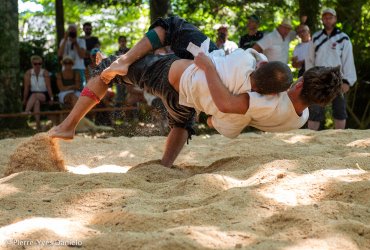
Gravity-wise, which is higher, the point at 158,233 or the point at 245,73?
the point at 245,73

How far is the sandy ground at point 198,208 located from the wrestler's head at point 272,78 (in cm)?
49

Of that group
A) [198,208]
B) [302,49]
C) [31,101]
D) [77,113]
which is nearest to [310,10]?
[302,49]

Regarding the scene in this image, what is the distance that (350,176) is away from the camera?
348 cm

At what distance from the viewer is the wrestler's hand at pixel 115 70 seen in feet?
14.2

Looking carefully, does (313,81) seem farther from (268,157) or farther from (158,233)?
(158,233)

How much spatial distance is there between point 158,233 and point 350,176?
1.46 m

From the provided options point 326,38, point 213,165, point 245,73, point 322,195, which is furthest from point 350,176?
point 326,38

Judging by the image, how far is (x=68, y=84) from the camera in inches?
380

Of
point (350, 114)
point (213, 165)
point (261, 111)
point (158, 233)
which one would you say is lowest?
point (350, 114)

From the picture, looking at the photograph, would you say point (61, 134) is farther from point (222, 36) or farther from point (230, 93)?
point (222, 36)

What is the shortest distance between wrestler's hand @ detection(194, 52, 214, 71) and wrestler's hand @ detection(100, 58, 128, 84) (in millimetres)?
664

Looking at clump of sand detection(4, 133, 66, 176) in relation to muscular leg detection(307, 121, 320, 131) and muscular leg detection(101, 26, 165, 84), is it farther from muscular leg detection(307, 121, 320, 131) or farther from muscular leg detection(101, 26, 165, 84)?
muscular leg detection(307, 121, 320, 131)

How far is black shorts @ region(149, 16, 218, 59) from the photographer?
14.4 ft

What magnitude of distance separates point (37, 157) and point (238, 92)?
1574 millimetres
